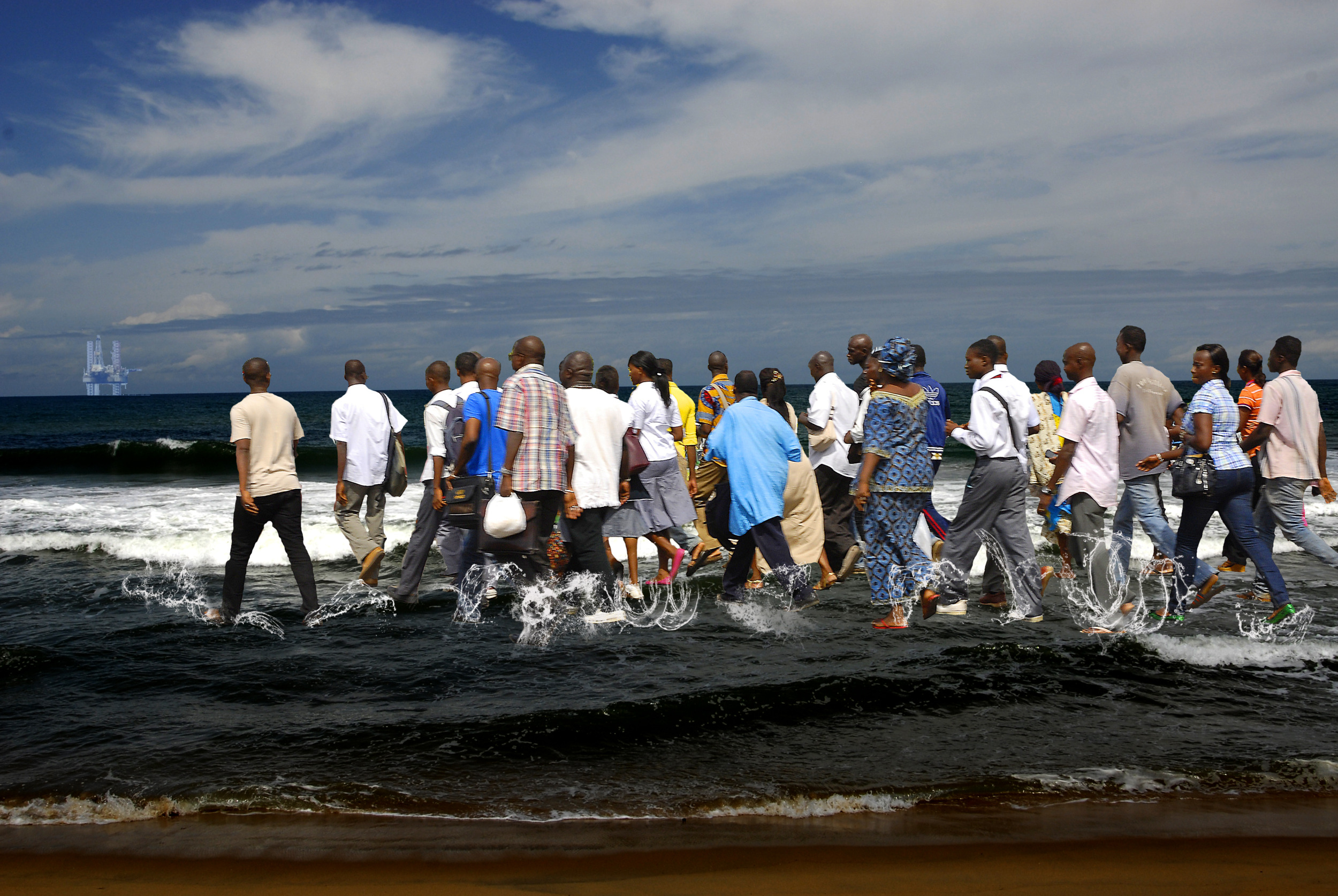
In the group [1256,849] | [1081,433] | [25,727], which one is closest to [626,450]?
[1081,433]

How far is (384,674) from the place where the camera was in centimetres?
534

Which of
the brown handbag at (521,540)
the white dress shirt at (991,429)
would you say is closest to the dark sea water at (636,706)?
the brown handbag at (521,540)

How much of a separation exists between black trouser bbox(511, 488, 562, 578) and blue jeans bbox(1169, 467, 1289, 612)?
14.0 ft

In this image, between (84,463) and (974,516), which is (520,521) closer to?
(974,516)

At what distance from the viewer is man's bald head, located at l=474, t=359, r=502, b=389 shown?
6.35 metres

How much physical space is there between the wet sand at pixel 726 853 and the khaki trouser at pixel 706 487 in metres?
4.44

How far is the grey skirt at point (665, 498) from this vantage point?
724 centimetres

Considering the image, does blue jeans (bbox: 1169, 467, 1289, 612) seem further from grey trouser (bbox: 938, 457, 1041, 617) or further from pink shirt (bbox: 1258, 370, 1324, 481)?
grey trouser (bbox: 938, 457, 1041, 617)

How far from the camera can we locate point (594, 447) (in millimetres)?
6336

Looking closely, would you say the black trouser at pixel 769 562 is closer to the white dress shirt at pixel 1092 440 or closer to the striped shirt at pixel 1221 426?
the white dress shirt at pixel 1092 440

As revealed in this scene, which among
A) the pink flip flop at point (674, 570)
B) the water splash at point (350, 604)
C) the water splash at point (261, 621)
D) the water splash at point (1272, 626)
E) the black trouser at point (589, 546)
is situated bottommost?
the water splash at point (261, 621)

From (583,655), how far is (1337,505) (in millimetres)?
12054

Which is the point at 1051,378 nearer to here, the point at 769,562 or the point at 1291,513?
the point at 1291,513

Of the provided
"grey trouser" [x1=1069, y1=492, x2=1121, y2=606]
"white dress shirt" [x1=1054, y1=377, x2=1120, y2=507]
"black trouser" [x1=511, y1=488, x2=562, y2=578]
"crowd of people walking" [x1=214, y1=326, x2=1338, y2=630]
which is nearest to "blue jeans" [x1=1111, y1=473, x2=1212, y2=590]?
"crowd of people walking" [x1=214, y1=326, x2=1338, y2=630]
